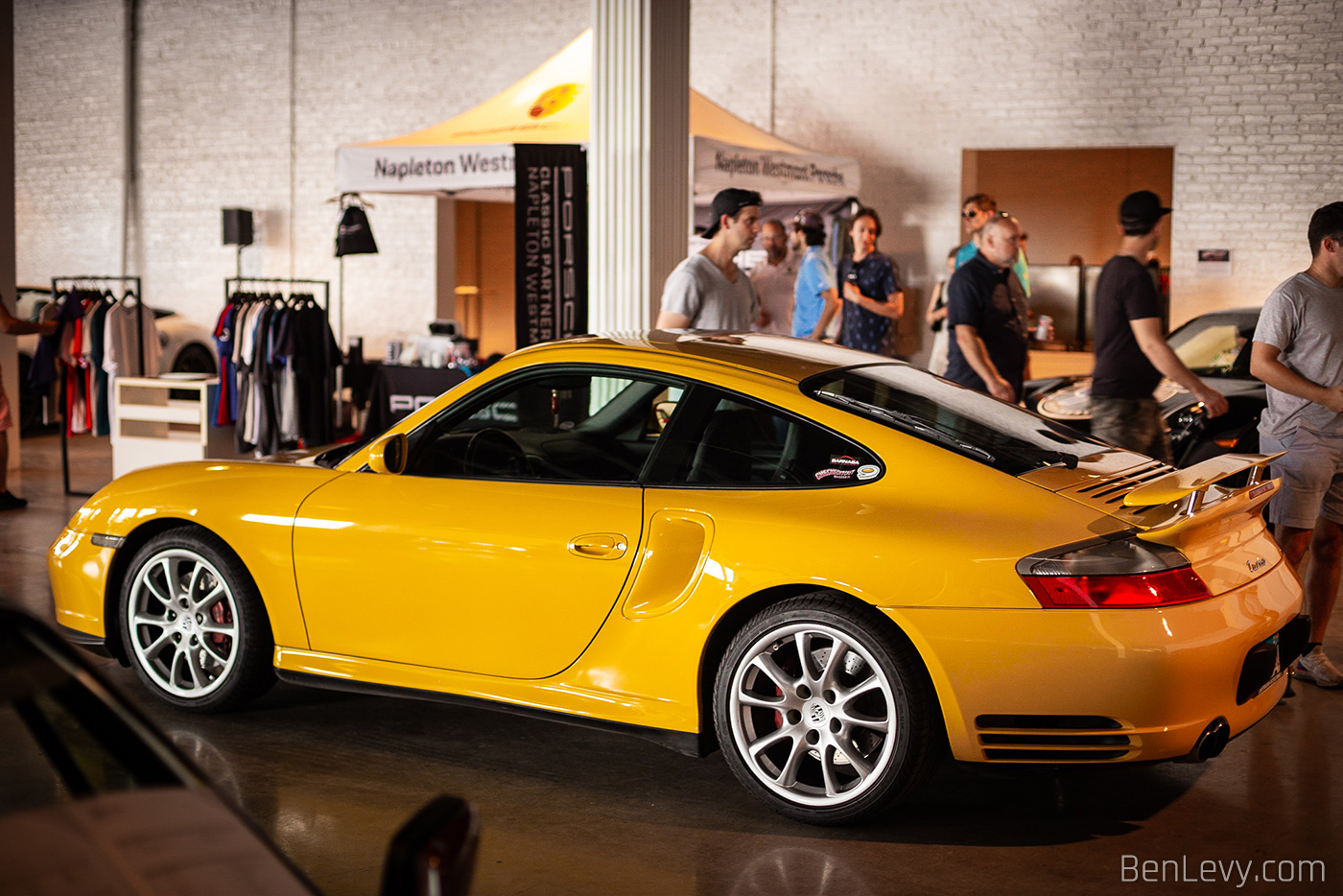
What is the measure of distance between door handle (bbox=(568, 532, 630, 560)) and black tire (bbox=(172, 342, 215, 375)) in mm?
14222

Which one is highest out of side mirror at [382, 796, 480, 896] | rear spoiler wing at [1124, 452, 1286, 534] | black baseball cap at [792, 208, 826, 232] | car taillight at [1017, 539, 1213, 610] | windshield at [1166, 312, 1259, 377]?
black baseball cap at [792, 208, 826, 232]

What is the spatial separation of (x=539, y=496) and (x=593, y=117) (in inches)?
145

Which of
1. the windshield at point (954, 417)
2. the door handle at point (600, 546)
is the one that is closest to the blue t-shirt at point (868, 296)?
the windshield at point (954, 417)

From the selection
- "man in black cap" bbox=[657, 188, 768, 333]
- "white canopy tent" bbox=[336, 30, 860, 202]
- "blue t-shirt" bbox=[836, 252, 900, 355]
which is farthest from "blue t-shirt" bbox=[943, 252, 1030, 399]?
"blue t-shirt" bbox=[836, 252, 900, 355]

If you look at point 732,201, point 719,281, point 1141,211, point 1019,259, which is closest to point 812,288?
point 1019,259

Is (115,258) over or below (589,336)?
over

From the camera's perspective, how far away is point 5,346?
1027 cm

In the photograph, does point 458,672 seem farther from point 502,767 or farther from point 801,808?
point 801,808

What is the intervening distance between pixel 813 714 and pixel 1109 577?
81cm

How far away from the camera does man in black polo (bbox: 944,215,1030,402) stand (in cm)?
575

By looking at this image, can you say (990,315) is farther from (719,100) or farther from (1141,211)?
(719,100)

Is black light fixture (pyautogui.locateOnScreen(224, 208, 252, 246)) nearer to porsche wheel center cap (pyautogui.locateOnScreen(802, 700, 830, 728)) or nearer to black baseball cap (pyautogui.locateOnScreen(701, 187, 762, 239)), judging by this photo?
black baseball cap (pyautogui.locateOnScreen(701, 187, 762, 239))

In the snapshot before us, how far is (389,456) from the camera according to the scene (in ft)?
12.7

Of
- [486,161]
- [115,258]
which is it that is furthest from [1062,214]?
[115,258]
